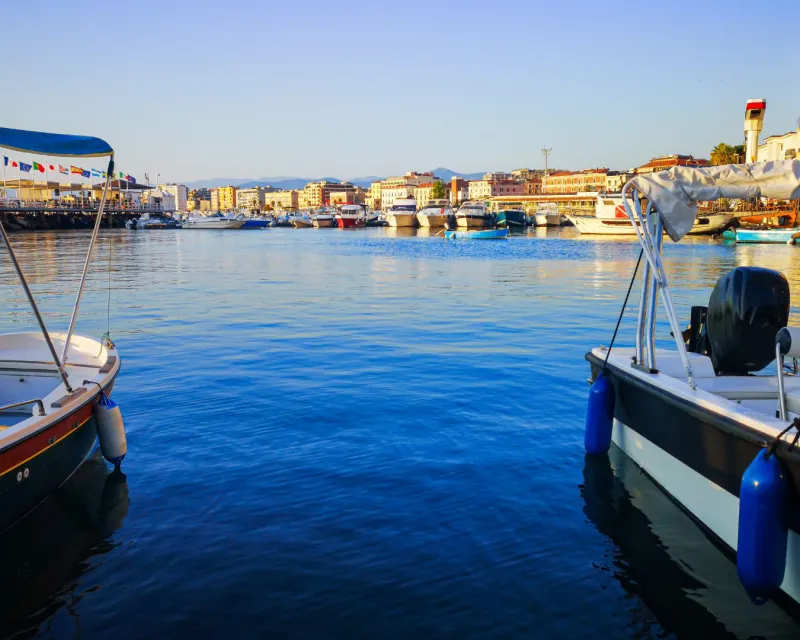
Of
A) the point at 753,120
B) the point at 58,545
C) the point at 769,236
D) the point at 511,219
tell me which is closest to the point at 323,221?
the point at 511,219

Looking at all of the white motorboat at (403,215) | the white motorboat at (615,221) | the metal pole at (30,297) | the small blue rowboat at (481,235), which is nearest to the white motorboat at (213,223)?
the white motorboat at (403,215)

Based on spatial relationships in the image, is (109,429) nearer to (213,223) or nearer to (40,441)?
(40,441)

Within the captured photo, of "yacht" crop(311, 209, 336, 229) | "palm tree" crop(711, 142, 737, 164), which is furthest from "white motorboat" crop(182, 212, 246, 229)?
"palm tree" crop(711, 142, 737, 164)

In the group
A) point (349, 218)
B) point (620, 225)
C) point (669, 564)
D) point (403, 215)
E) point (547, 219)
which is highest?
point (403, 215)

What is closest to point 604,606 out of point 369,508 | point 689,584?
point 689,584

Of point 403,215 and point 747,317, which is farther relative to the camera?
point 403,215

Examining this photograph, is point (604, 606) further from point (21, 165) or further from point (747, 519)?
point (21, 165)

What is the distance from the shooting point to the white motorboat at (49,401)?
6340 millimetres

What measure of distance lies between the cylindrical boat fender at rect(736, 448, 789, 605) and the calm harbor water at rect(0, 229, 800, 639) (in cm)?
53

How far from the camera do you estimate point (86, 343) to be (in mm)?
10102

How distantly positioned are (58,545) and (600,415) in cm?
587

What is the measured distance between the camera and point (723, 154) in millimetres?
110938

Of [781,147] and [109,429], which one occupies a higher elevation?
[781,147]

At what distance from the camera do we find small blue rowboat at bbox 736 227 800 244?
58000 millimetres
